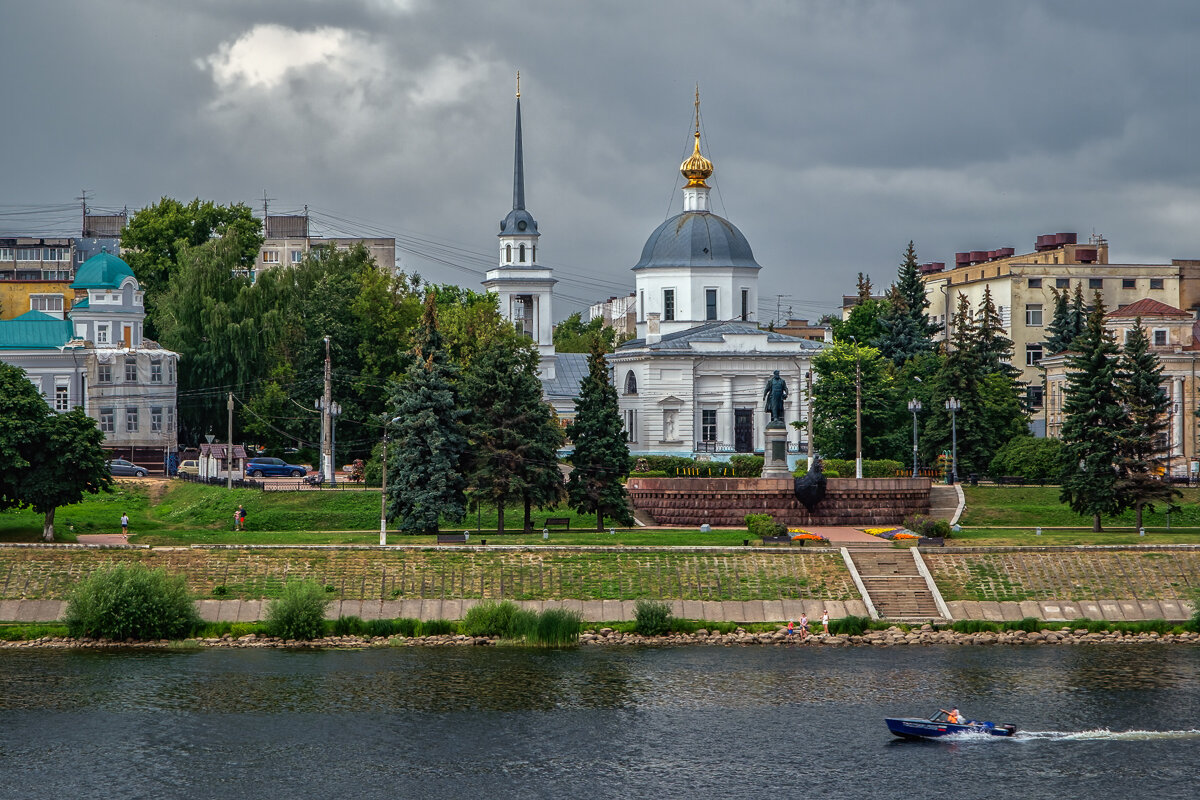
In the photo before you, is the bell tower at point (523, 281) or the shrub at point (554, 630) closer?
the shrub at point (554, 630)

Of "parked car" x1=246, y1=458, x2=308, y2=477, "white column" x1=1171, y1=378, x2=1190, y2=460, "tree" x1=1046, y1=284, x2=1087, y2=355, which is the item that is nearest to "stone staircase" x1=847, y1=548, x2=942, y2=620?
"white column" x1=1171, y1=378, x2=1190, y2=460

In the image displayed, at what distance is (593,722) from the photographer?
41.4m

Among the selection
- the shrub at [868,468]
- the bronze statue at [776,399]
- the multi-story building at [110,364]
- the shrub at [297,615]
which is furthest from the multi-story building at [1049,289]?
the shrub at [297,615]

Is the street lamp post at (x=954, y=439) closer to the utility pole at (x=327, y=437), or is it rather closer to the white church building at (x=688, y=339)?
the white church building at (x=688, y=339)

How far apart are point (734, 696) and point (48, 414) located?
102 feet

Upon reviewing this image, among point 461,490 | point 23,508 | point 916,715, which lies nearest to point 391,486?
point 461,490

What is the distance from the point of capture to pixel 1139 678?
148 ft

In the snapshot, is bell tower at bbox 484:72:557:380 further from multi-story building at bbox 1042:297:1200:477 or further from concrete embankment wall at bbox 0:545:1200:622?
concrete embankment wall at bbox 0:545:1200:622

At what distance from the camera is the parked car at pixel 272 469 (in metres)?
76.1

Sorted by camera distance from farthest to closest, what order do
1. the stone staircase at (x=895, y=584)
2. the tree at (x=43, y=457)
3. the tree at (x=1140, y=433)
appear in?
1. the tree at (x=1140, y=433)
2. the tree at (x=43, y=457)
3. the stone staircase at (x=895, y=584)

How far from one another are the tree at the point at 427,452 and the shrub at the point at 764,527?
10.4 m

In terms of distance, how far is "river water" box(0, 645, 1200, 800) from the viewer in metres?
36.8

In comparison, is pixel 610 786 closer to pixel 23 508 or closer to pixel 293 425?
pixel 23 508

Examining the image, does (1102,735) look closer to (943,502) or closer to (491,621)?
(491,621)
